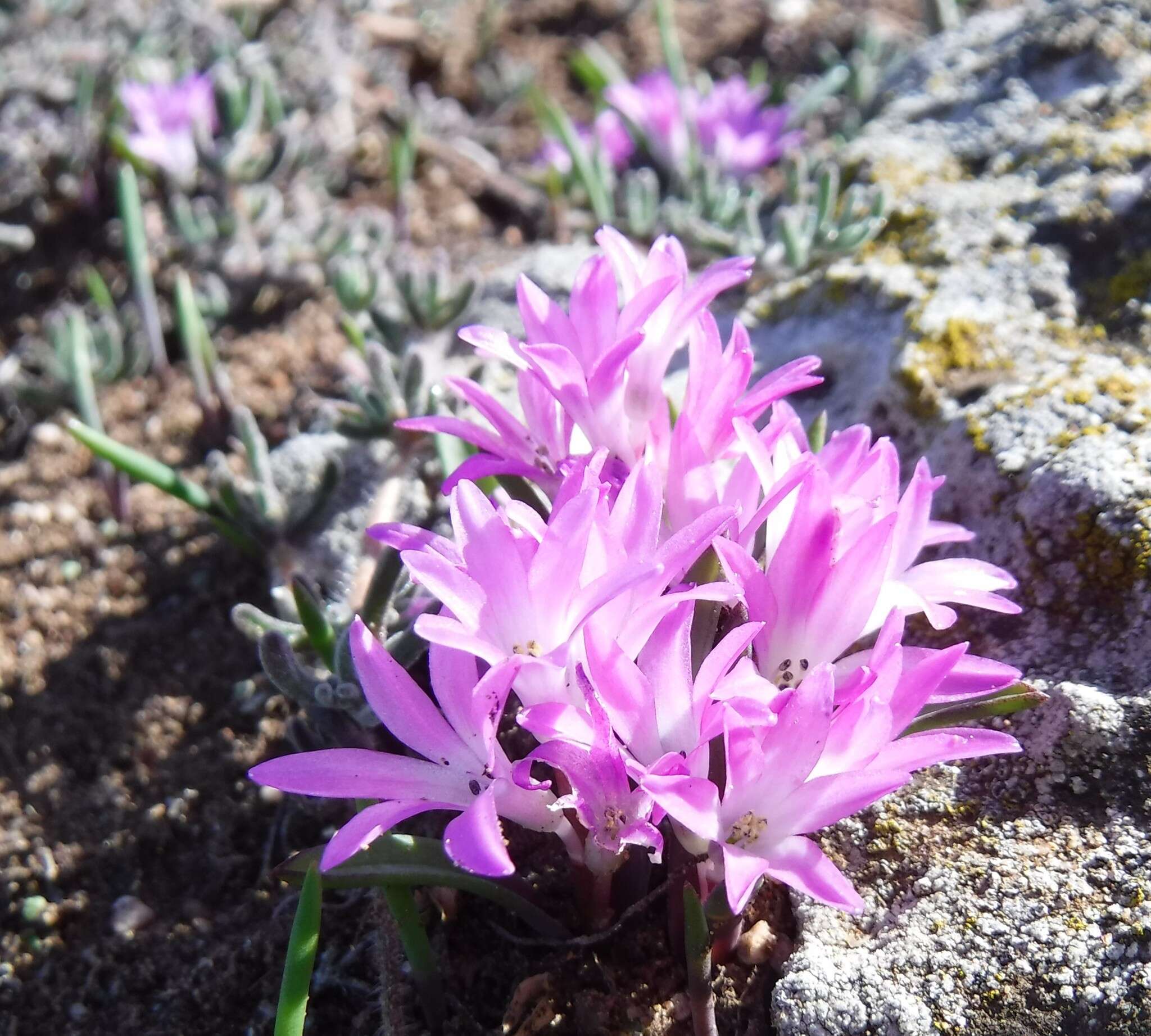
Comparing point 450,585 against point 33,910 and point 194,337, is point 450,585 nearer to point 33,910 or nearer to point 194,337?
point 33,910

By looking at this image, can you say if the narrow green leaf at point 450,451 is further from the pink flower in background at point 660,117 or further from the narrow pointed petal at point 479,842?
the pink flower in background at point 660,117

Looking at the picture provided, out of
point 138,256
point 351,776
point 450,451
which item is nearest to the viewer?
point 351,776

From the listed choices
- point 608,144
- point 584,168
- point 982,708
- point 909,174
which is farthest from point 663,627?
point 608,144

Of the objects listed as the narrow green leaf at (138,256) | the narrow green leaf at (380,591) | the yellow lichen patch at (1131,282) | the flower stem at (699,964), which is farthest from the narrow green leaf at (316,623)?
the yellow lichen patch at (1131,282)

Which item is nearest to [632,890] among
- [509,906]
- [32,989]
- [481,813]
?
[509,906]

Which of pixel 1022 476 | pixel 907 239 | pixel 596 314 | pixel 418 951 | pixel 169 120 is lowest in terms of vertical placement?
pixel 418 951

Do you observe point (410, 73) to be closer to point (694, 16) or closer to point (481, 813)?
point (694, 16)

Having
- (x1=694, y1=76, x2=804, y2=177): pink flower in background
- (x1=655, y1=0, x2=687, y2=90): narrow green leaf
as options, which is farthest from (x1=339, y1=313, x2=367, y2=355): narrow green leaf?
(x1=655, y1=0, x2=687, y2=90): narrow green leaf
